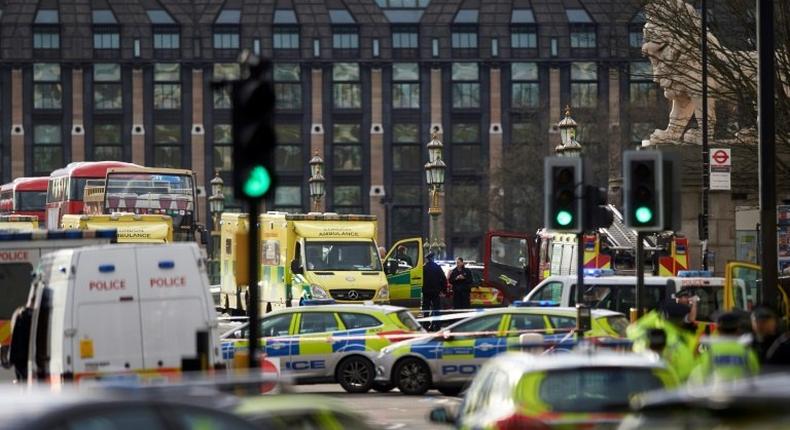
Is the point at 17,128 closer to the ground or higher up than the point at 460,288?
higher up

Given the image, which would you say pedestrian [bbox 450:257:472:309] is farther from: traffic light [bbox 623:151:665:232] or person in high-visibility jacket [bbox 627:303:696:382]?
traffic light [bbox 623:151:665:232]

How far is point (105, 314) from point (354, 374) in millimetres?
8661

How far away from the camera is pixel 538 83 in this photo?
114 metres

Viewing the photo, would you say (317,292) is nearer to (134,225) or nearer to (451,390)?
(134,225)

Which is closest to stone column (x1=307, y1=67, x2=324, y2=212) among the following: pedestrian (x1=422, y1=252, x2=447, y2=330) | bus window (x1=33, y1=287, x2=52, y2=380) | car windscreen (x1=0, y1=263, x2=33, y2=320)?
pedestrian (x1=422, y1=252, x2=447, y2=330)

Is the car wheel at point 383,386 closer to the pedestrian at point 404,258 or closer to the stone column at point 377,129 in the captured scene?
the pedestrian at point 404,258

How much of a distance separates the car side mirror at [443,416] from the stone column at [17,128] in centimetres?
10122

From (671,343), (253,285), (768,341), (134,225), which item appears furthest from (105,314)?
(134,225)

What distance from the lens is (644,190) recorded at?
61.1ft

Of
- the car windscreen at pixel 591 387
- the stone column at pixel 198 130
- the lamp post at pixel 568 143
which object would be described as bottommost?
the car windscreen at pixel 591 387

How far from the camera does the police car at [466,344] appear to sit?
25.1m

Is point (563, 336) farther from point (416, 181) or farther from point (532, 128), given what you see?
point (416, 181)

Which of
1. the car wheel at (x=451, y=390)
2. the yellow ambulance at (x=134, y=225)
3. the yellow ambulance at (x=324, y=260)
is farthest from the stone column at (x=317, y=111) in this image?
the car wheel at (x=451, y=390)

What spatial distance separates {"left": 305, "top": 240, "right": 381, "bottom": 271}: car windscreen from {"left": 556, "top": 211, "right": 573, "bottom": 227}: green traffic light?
848 inches
